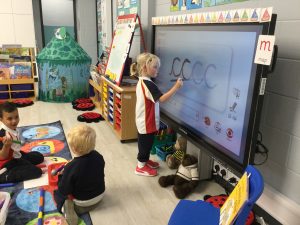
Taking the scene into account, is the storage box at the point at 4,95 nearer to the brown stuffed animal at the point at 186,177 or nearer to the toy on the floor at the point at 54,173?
the toy on the floor at the point at 54,173

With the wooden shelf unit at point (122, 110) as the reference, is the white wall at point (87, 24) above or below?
above

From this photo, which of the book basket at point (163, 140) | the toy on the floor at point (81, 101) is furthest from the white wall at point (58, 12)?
the book basket at point (163, 140)

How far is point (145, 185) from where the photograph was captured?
215 cm

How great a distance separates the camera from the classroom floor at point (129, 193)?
1.79 m

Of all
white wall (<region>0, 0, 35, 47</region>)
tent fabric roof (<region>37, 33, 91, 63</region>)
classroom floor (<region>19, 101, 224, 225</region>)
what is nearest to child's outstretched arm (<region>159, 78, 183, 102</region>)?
classroom floor (<region>19, 101, 224, 225</region>)

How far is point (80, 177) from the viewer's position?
1.72 m

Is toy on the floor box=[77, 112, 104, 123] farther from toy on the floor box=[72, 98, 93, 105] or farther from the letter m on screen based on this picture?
the letter m on screen

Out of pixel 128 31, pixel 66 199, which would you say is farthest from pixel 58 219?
pixel 128 31

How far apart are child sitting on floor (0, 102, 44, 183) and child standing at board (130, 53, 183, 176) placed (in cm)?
84

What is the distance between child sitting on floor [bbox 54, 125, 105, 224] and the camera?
1.70 metres

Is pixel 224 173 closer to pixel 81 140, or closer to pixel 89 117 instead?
pixel 81 140

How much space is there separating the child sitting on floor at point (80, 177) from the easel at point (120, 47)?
4.18 ft

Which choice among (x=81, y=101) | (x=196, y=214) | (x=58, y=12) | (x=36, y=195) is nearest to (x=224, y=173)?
(x=196, y=214)

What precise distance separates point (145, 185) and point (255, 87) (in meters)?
1.18
